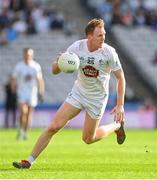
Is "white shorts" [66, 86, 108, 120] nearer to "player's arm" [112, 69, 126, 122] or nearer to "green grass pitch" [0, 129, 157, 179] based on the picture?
"player's arm" [112, 69, 126, 122]

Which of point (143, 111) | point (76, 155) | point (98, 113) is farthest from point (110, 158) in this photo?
point (143, 111)

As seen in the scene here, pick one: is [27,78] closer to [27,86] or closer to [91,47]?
[27,86]

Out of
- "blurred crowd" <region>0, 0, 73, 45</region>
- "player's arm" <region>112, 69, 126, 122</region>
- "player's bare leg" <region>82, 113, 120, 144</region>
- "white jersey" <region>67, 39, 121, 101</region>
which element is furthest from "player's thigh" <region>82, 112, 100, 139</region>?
"blurred crowd" <region>0, 0, 73, 45</region>

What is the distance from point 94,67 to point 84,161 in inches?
110

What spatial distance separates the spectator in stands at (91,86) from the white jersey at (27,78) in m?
10.9

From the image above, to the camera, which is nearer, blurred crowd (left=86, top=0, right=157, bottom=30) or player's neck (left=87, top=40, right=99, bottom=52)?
player's neck (left=87, top=40, right=99, bottom=52)

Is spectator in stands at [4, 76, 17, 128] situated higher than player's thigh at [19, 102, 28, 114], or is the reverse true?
player's thigh at [19, 102, 28, 114]

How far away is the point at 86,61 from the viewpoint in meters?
14.4

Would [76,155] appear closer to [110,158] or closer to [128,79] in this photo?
[110,158]

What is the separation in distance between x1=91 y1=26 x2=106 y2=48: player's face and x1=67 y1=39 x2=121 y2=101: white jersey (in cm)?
15

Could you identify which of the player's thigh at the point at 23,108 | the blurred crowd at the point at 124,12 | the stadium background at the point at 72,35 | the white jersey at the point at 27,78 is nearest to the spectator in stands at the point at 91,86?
the player's thigh at the point at 23,108

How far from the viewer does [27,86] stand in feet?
85.6

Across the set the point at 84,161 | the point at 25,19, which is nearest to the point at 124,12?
the point at 25,19

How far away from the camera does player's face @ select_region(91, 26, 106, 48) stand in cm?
1419
